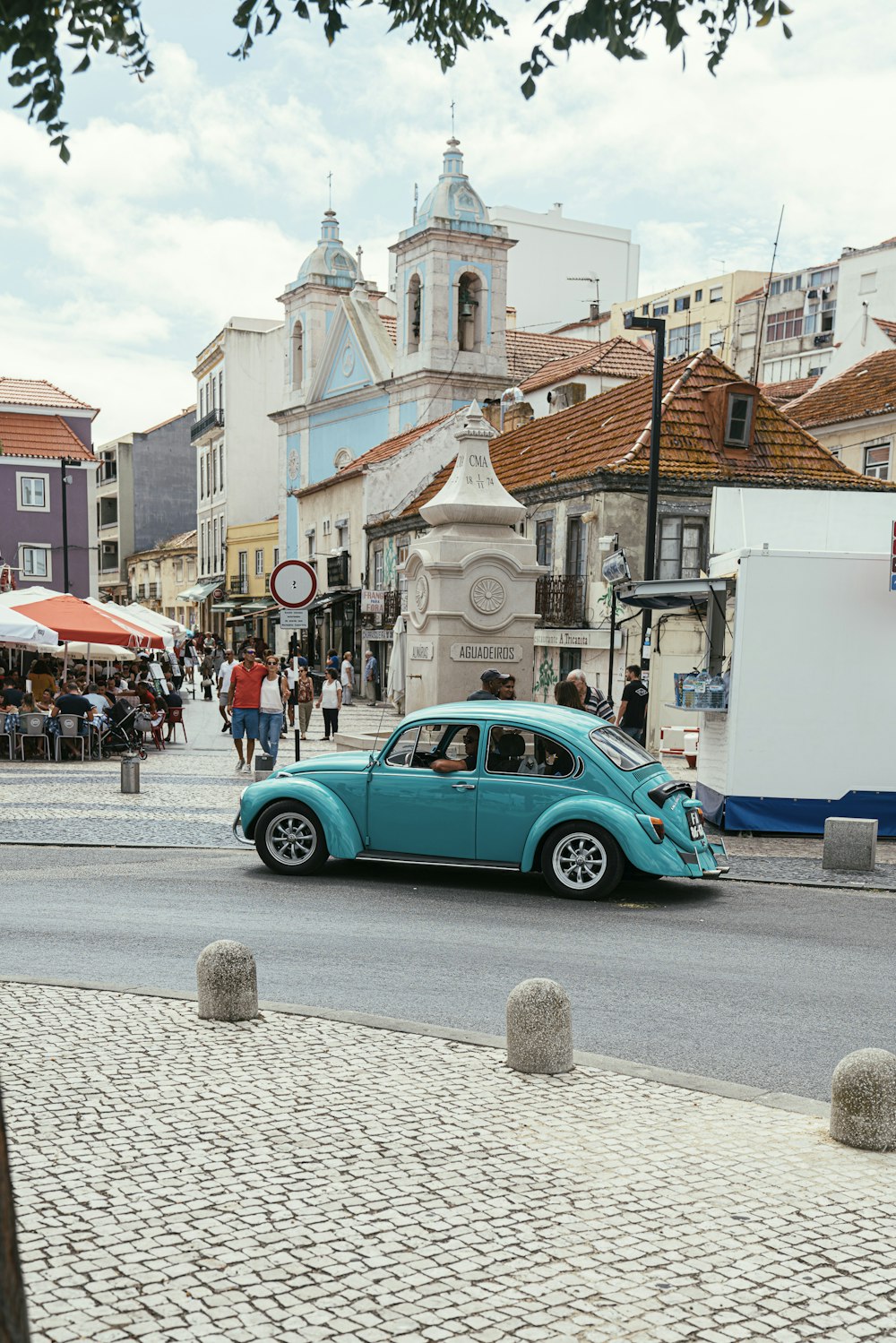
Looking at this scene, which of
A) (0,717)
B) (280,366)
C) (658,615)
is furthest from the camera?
(280,366)

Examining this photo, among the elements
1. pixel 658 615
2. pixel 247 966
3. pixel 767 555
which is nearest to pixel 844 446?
pixel 658 615

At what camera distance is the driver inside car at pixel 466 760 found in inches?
440

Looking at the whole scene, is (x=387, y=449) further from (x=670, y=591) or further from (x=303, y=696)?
(x=670, y=591)

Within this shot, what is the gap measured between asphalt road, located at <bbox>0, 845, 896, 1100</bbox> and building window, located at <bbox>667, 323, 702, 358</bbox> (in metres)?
57.4

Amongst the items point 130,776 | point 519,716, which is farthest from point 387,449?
point 519,716

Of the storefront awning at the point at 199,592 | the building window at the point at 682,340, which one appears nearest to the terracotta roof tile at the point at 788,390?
the building window at the point at 682,340

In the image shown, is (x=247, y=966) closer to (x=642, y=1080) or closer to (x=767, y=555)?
(x=642, y=1080)

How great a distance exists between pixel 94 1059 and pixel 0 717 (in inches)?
721

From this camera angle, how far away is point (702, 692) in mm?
14922

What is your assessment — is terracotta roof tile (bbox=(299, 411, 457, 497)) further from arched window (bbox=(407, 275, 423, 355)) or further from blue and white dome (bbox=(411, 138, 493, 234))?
blue and white dome (bbox=(411, 138, 493, 234))

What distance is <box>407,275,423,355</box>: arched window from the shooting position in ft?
158

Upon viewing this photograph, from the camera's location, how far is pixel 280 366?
66.0 m

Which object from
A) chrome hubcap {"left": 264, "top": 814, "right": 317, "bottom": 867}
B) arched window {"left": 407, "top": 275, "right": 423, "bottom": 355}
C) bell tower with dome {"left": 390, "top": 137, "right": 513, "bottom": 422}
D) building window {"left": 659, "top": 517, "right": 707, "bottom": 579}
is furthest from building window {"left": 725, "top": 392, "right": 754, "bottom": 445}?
arched window {"left": 407, "top": 275, "right": 423, "bottom": 355}

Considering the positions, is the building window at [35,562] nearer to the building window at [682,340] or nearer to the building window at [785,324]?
the building window at [682,340]
